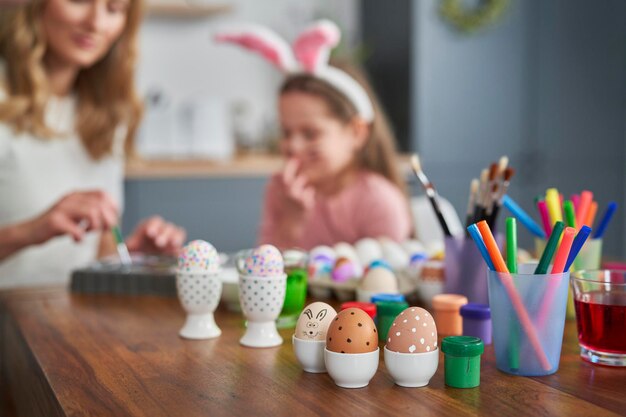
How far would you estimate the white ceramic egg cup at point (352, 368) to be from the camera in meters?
0.76

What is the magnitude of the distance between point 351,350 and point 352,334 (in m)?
0.02

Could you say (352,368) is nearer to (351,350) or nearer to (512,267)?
(351,350)

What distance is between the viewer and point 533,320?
81cm

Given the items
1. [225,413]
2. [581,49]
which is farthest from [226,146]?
[225,413]

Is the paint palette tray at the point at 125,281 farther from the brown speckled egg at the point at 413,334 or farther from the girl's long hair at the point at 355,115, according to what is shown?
the girl's long hair at the point at 355,115

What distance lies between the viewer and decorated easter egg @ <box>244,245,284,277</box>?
0.93 metres

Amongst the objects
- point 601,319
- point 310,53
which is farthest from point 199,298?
point 310,53

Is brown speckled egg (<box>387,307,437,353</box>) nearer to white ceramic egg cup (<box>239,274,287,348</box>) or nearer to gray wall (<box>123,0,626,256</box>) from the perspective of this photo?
white ceramic egg cup (<box>239,274,287,348</box>)

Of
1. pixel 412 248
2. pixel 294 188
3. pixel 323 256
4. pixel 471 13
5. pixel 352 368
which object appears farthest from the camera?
pixel 471 13

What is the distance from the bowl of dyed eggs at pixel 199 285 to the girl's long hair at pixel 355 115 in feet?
3.76

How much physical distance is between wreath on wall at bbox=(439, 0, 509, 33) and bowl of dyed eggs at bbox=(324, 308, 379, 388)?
2.82 metres

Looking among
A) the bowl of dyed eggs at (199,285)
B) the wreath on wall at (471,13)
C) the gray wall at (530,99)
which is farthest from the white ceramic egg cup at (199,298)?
the wreath on wall at (471,13)

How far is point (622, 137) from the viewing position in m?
3.70

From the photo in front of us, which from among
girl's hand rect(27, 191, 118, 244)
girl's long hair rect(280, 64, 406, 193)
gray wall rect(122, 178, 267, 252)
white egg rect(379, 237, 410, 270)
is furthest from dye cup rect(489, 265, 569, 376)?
gray wall rect(122, 178, 267, 252)
